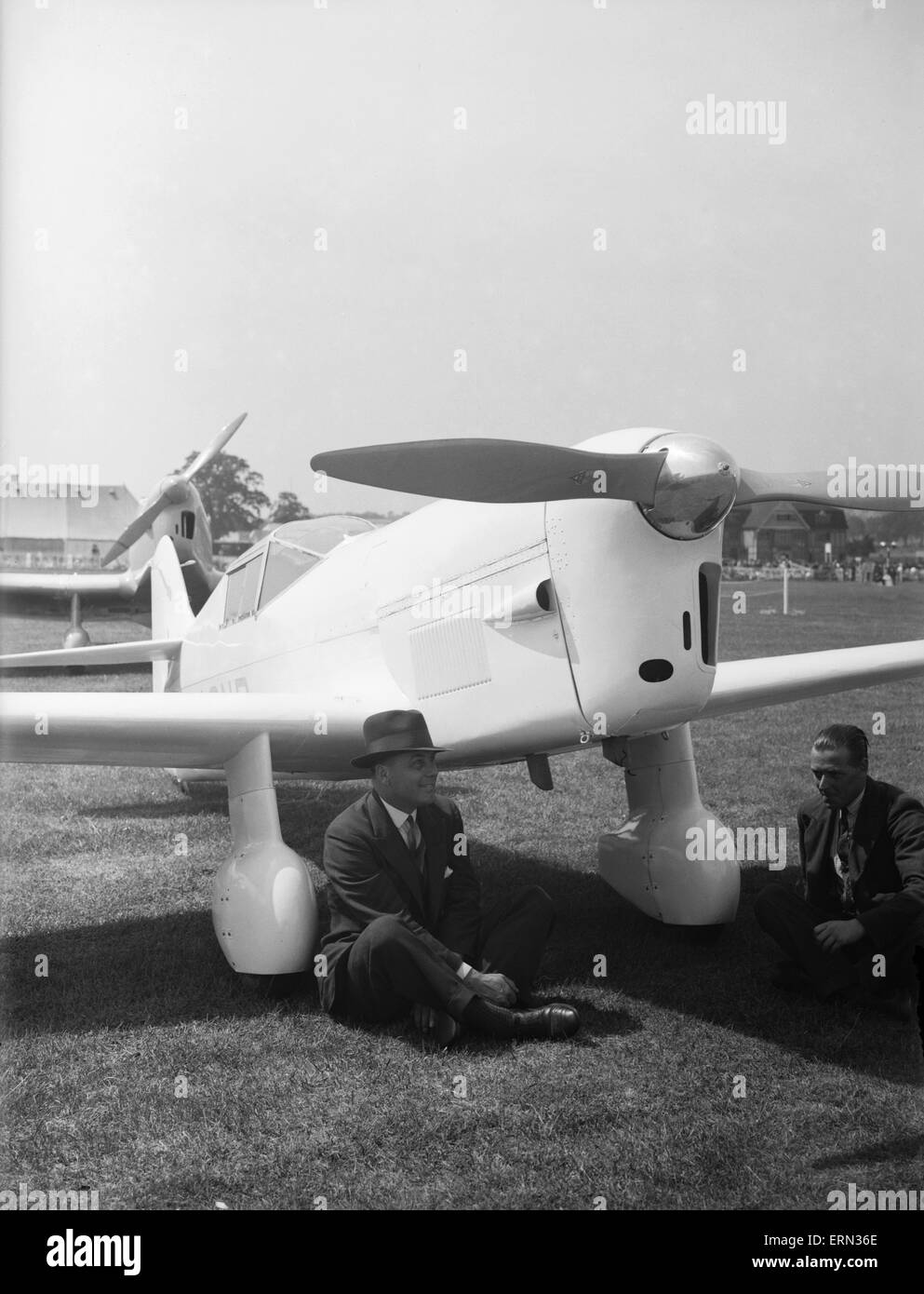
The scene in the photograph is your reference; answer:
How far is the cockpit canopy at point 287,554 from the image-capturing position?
6.45 meters

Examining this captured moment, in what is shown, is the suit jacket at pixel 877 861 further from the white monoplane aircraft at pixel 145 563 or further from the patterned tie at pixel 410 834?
the white monoplane aircraft at pixel 145 563

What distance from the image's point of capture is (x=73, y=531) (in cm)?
2169

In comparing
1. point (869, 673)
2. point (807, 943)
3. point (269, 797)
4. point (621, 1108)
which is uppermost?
point (869, 673)

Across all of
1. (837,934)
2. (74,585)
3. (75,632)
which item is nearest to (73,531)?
(74,585)

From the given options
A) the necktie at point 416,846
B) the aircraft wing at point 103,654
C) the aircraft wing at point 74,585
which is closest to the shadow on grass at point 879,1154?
the necktie at point 416,846

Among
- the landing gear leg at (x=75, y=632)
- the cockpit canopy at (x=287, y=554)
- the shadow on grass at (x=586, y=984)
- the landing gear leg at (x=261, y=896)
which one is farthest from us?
the landing gear leg at (x=75, y=632)

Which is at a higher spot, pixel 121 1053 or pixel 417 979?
pixel 417 979

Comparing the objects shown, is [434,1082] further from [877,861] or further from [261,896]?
[877,861]

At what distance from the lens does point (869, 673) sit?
21.5ft

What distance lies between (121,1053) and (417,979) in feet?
3.72

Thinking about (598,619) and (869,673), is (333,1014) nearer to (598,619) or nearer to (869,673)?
(598,619)

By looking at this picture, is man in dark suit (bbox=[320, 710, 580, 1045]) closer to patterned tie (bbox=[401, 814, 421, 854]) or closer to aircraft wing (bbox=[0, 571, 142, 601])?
patterned tie (bbox=[401, 814, 421, 854])

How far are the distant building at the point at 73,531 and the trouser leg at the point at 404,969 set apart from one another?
12600 millimetres
